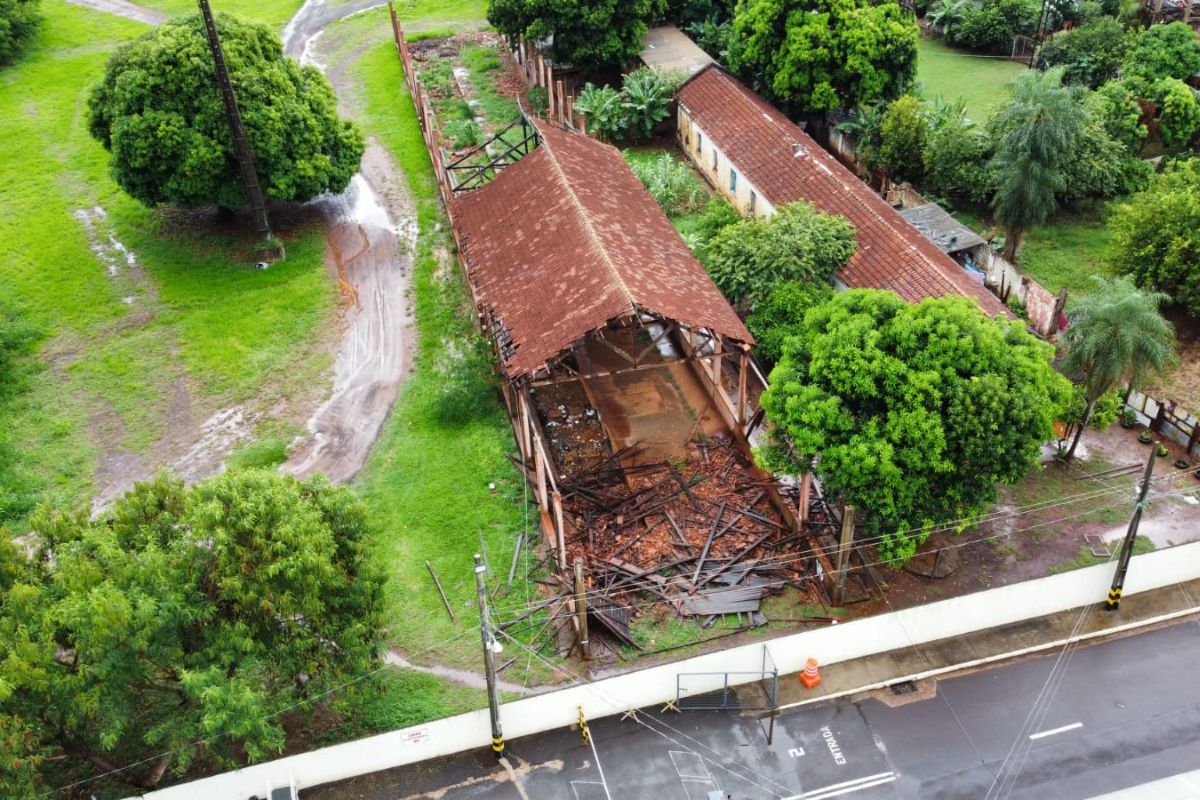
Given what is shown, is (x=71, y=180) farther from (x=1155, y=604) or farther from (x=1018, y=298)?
(x=1155, y=604)

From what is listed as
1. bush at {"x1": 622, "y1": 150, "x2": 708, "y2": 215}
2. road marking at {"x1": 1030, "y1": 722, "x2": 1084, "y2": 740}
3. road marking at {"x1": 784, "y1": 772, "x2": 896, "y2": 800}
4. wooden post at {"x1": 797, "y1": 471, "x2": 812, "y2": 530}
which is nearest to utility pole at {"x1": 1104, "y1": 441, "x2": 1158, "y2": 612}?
road marking at {"x1": 1030, "y1": 722, "x2": 1084, "y2": 740}

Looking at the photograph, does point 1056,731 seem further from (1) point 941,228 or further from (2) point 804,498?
(1) point 941,228

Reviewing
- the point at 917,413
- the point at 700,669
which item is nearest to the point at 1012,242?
the point at 917,413

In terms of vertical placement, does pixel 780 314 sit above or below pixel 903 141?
below

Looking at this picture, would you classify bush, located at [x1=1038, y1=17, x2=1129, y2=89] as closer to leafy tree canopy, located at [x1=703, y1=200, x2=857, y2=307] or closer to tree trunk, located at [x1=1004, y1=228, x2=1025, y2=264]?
tree trunk, located at [x1=1004, y1=228, x2=1025, y2=264]

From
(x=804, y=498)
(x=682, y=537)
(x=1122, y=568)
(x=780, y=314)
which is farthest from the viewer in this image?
(x=780, y=314)

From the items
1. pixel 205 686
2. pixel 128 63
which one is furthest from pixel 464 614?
pixel 128 63
